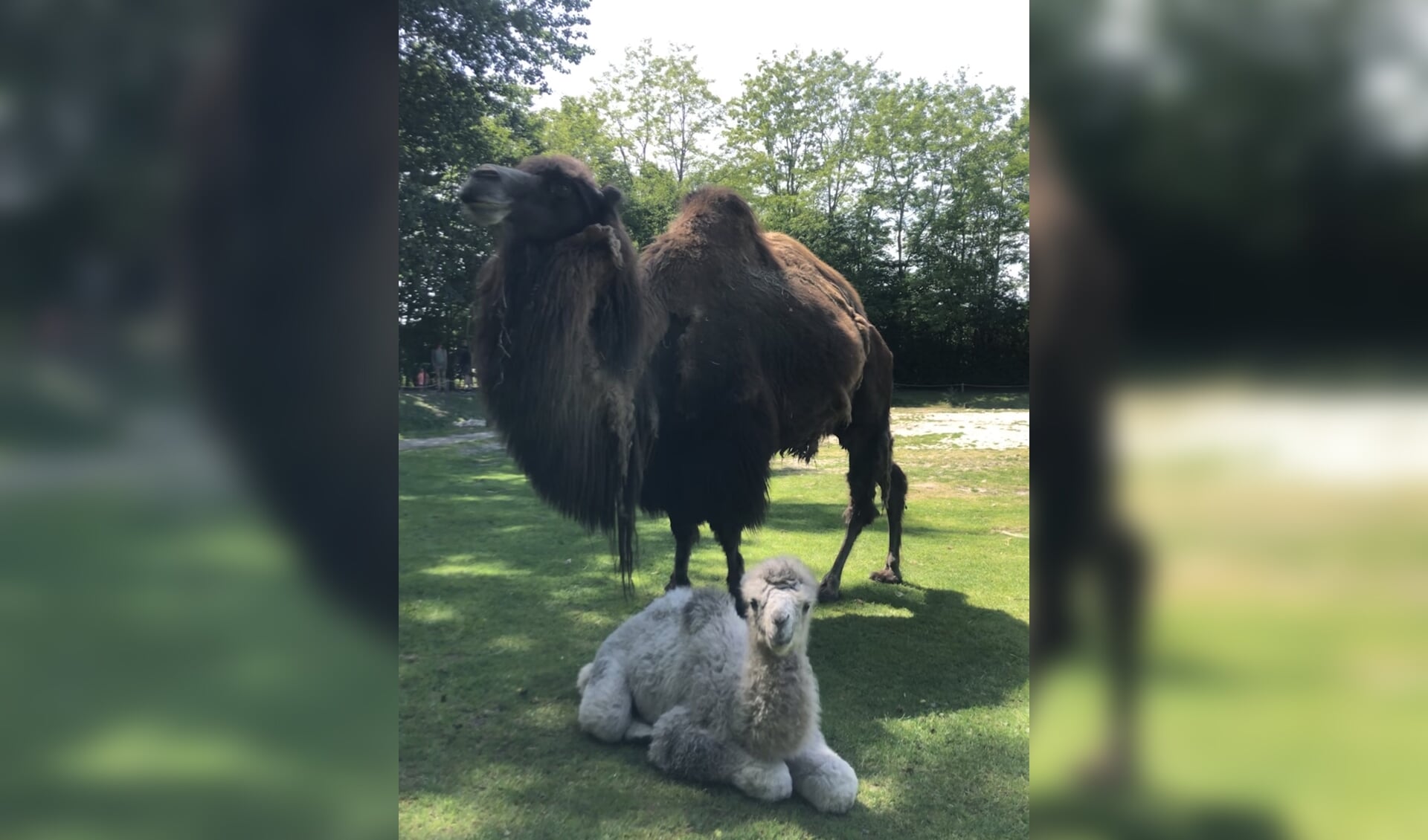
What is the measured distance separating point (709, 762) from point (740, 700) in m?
0.19

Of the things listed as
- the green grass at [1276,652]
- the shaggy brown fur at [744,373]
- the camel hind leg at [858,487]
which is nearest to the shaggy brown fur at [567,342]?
the shaggy brown fur at [744,373]

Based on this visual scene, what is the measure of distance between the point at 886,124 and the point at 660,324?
1.09 m

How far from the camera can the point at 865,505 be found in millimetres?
2779

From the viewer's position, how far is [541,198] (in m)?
2.10

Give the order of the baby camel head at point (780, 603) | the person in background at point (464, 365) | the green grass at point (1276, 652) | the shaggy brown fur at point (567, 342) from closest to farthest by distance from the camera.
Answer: the green grass at point (1276, 652), the baby camel head at point (780, 603), the shaggy brown fur at point (567, 342), the person in background at point (464, 365)

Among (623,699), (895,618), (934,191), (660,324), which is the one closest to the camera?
(623,699)

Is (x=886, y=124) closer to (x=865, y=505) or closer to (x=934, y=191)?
(x=934, y=191)

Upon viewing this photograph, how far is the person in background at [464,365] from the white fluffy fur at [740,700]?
1.07 m

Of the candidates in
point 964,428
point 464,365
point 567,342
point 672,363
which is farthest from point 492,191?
point 964,428

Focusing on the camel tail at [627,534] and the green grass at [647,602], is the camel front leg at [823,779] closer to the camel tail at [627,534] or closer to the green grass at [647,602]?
the green grass at [647,602]

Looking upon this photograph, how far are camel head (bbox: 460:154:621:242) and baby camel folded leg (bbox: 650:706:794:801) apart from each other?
154 centimetres

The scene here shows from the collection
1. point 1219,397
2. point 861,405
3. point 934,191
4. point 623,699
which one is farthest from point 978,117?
point 623,699

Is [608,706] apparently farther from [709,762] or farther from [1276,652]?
[1276,652]

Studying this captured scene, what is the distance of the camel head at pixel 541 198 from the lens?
2.00m
